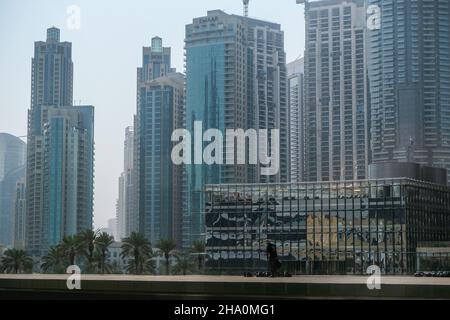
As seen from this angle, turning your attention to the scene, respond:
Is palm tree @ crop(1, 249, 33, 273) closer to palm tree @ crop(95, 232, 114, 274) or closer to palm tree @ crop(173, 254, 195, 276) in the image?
palm tree @ crop(95, 232, 114, 274)

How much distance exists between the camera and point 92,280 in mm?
7508

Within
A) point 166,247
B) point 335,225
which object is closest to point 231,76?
point 166,247

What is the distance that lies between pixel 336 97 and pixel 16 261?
11.6m

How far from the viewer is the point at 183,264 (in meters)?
13.0

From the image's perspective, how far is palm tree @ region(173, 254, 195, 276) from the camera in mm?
12628

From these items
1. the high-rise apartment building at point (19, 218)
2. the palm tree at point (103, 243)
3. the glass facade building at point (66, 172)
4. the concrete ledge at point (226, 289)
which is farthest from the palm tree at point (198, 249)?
the concrete ledge at point (226, 289)

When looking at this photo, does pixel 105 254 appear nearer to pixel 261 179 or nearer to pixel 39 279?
pixel 261 179

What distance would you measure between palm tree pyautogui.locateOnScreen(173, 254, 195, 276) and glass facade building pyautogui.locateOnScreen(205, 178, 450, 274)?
17.3 feet

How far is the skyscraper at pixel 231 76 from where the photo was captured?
1202 cm

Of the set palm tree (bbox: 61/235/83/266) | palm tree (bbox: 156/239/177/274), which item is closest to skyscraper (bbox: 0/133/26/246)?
palm tree (bbox: 61/235/83/266)

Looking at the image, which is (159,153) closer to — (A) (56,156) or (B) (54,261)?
(A) (56,156)

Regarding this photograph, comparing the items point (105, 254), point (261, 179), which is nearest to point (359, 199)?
point (261, 179)

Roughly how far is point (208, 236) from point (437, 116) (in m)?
7.84

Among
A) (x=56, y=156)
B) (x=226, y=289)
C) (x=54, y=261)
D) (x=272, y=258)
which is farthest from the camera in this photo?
(x=56, y=156)
